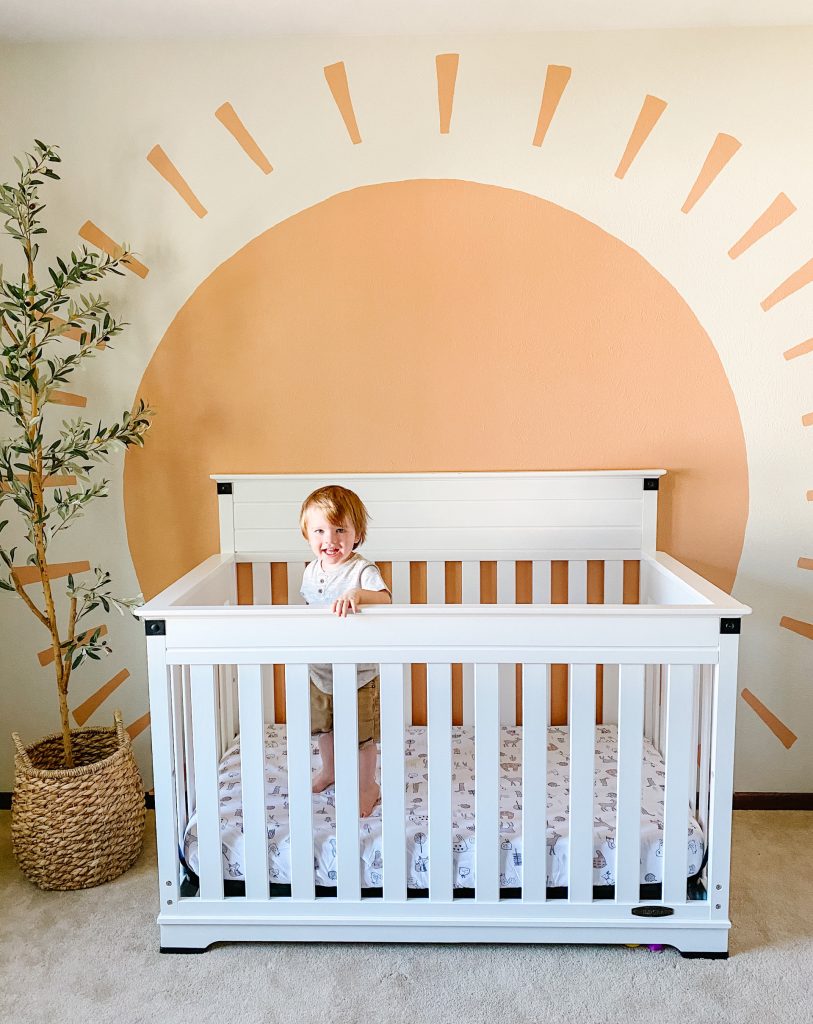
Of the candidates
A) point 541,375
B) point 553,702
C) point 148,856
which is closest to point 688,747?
point 553,702

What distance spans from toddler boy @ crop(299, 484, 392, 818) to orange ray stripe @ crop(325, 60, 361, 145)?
40.9 inches

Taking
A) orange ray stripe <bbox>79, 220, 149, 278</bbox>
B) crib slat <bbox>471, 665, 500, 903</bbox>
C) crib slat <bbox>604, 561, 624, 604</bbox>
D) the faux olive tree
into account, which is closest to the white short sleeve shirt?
crib slat <bbox>471, 665, 500, 903</bbox>

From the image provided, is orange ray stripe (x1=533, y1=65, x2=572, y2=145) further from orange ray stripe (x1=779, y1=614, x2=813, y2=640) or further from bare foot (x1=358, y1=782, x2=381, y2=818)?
bare foot (x1=358, y1=782, x2=381, y2=818)

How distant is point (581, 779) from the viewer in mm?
1724

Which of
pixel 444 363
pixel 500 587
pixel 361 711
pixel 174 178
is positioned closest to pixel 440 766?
pixel 361 711

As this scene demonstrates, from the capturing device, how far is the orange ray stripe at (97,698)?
2.50 m

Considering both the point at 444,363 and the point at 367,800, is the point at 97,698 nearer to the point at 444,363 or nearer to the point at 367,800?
the point at 367,800

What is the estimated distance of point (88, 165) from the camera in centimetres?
233

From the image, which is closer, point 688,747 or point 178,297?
point 688,747

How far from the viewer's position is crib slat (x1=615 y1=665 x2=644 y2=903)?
1699 millimetres

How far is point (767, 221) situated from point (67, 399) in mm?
2016

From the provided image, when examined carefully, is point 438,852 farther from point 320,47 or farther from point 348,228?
point 320,47

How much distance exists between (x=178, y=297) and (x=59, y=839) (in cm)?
146

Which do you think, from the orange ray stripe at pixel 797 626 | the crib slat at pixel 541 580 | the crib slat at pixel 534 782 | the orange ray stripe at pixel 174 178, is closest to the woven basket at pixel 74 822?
the crib slat at pixel 534 782
